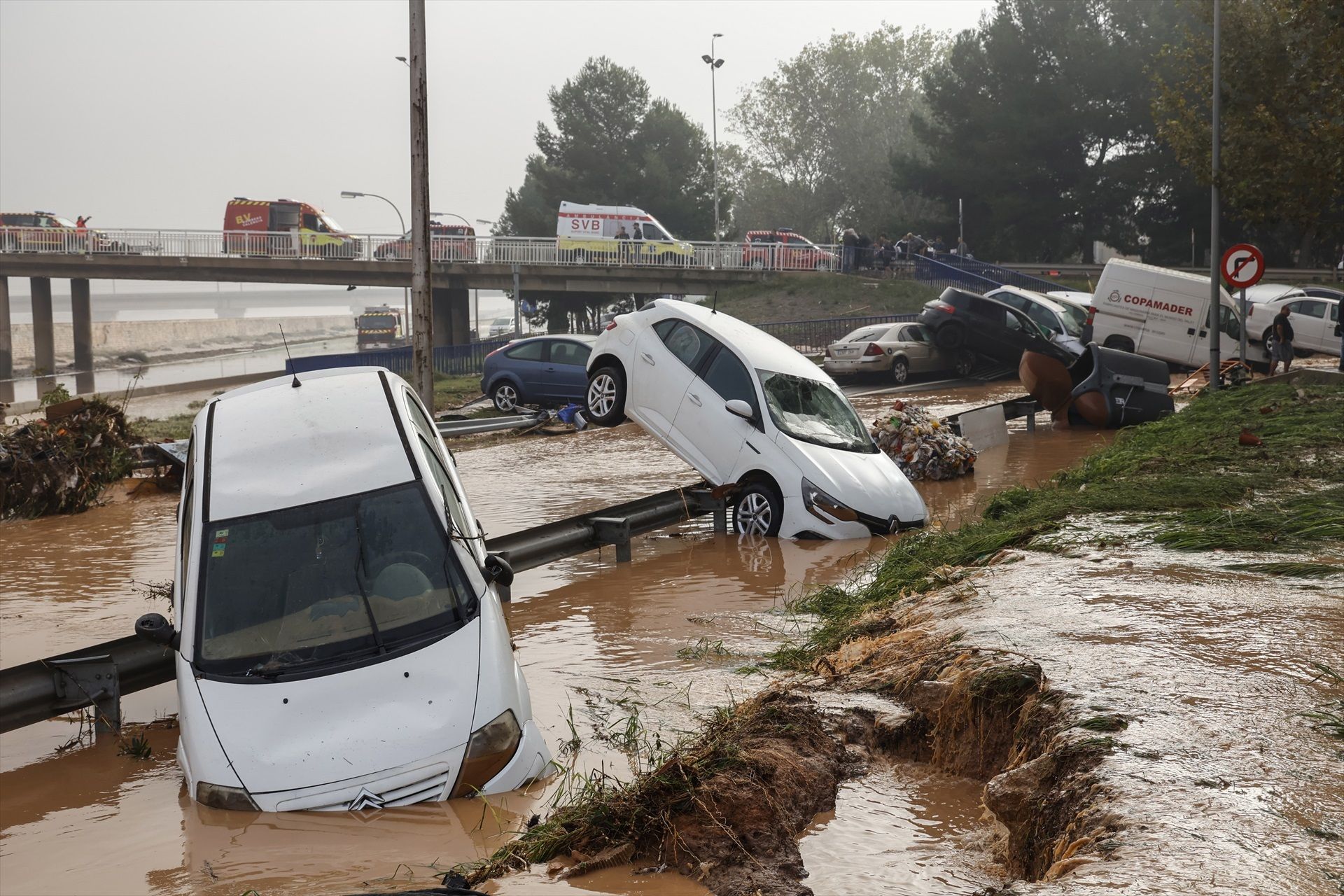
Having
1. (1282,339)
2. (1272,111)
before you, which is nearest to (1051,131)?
(1272,111)

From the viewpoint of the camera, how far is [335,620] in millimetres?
6293

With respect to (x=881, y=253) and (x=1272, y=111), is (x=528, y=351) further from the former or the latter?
(x=881, y=253)

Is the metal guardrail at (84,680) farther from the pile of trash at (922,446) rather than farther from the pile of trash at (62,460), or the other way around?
the pile of trash at (922,446)

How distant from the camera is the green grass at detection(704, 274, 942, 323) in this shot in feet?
145

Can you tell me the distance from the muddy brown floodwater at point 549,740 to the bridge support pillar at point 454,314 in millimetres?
47906

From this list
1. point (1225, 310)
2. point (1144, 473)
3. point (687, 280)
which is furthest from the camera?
point (687, 280)

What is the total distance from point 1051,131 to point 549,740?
173 feet

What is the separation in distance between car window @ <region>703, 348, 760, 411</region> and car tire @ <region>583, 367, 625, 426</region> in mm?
1564

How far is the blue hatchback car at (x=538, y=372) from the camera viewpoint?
79.7 ft

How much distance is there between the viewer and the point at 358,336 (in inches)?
3214

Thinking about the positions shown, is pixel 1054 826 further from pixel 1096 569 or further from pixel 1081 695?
pixel 1096 569

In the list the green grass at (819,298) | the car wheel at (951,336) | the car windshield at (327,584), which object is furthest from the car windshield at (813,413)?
the green grass at (819,298)

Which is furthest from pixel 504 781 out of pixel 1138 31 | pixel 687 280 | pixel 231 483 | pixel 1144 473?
pixel 1138 31

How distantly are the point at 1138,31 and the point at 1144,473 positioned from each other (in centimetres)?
4820
